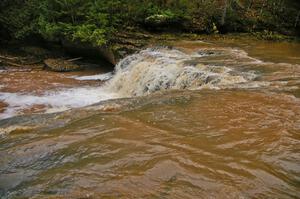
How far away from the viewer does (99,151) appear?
4645 millimetres

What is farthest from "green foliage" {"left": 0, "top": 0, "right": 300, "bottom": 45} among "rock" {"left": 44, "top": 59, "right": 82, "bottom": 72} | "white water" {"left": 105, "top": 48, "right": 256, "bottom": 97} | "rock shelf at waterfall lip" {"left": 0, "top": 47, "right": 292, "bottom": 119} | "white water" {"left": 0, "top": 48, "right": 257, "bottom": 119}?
"white water" {"left": 0, "top": 48, "right": 257, "bottom": 119}

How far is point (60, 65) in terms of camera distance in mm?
15727

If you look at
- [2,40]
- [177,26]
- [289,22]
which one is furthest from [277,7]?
[2,40]

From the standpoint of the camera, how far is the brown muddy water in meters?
3.76

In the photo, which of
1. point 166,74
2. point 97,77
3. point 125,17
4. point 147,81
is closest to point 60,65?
point 97,77

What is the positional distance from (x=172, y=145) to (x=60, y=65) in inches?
470

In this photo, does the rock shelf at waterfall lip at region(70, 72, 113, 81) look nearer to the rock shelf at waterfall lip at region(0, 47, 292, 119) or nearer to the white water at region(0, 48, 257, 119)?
the rock shelf at waterfall lip at region(0, 47, 292, 119)

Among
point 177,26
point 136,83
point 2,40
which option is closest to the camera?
point 136,83

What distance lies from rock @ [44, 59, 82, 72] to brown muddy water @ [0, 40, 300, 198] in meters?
6.01

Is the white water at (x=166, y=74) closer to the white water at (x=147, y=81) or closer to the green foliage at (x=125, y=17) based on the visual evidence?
the white water at (x=147, y=81)

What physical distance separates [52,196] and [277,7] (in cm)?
1863

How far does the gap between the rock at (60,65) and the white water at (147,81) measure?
2606 millimetres

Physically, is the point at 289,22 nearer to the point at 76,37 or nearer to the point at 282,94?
the point at 76,37

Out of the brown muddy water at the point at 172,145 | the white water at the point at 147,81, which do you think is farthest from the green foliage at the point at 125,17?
the brown muddy water at the point at 172,145
